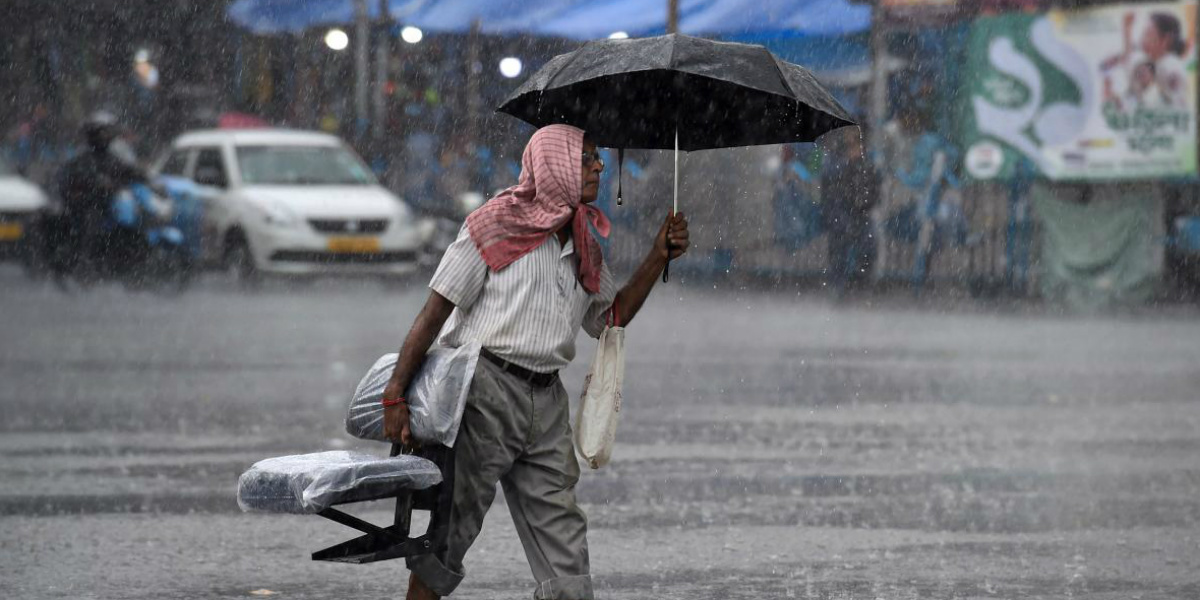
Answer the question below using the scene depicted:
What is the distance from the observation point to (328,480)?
15.2 feet

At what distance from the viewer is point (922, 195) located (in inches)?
797

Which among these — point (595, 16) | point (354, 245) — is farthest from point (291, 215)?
point (595, 16)

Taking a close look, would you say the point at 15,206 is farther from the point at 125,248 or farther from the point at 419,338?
the point at 419,338

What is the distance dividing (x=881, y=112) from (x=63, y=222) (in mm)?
8451

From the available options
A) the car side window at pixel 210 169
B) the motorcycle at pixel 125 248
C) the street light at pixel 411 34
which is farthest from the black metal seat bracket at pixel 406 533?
the street light at pixel 411 34

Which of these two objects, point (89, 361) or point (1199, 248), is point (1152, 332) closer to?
point (1199, 248)

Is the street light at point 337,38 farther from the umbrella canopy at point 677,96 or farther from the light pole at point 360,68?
the umbrella canopy at point 677,96

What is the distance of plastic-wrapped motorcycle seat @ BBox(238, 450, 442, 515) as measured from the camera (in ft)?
15.2

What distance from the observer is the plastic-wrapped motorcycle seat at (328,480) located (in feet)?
15.2

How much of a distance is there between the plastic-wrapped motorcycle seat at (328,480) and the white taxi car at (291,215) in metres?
15.3

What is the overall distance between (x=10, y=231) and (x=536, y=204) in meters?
20.4

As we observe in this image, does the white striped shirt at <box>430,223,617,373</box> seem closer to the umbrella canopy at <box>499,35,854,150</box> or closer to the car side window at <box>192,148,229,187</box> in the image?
the umbrella canopy at <box>499,35,854,150</box>

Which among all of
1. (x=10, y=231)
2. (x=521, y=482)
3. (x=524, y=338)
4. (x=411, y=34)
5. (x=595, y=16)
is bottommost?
(x=521, y=482)

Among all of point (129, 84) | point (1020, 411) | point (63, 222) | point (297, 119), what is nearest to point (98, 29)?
point (129, 84)
